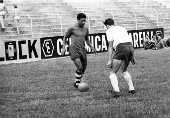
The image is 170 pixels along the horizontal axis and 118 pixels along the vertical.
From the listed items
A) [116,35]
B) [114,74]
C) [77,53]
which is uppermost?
[116,35]

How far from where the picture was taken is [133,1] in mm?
37688

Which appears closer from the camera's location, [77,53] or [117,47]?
[117,47]

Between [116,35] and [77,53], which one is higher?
[116,35]

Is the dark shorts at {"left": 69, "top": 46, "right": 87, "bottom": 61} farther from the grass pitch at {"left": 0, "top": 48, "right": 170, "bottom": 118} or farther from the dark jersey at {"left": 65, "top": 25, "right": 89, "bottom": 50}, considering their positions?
the grass pitch at {"left": 0, "top": 48, "right": 170, "bottom": 118}

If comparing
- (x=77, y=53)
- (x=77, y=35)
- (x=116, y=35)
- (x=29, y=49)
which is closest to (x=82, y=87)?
(x=77, y=53)

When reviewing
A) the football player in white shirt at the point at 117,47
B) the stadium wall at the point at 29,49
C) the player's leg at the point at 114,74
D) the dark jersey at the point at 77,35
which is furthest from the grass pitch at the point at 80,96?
the stadium wall at the point at 29,49

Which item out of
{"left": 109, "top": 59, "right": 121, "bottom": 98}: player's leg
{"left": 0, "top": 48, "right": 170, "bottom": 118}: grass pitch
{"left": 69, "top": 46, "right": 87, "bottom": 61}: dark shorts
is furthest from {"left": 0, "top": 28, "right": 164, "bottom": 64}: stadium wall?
{"left": 109, "top": 59, "right": 121, "bottom": 98}: player's leg

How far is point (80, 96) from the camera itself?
10.6m

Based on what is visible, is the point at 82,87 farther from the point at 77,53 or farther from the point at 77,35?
the point at 77,35

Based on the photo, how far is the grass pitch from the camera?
27.5 feet

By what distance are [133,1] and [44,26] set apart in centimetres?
1178

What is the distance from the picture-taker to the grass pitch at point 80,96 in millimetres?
8391

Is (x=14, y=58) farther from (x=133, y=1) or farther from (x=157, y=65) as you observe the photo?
(x=133, y=1)

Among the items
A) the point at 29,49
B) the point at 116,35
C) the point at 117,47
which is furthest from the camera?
the point at 29,49
